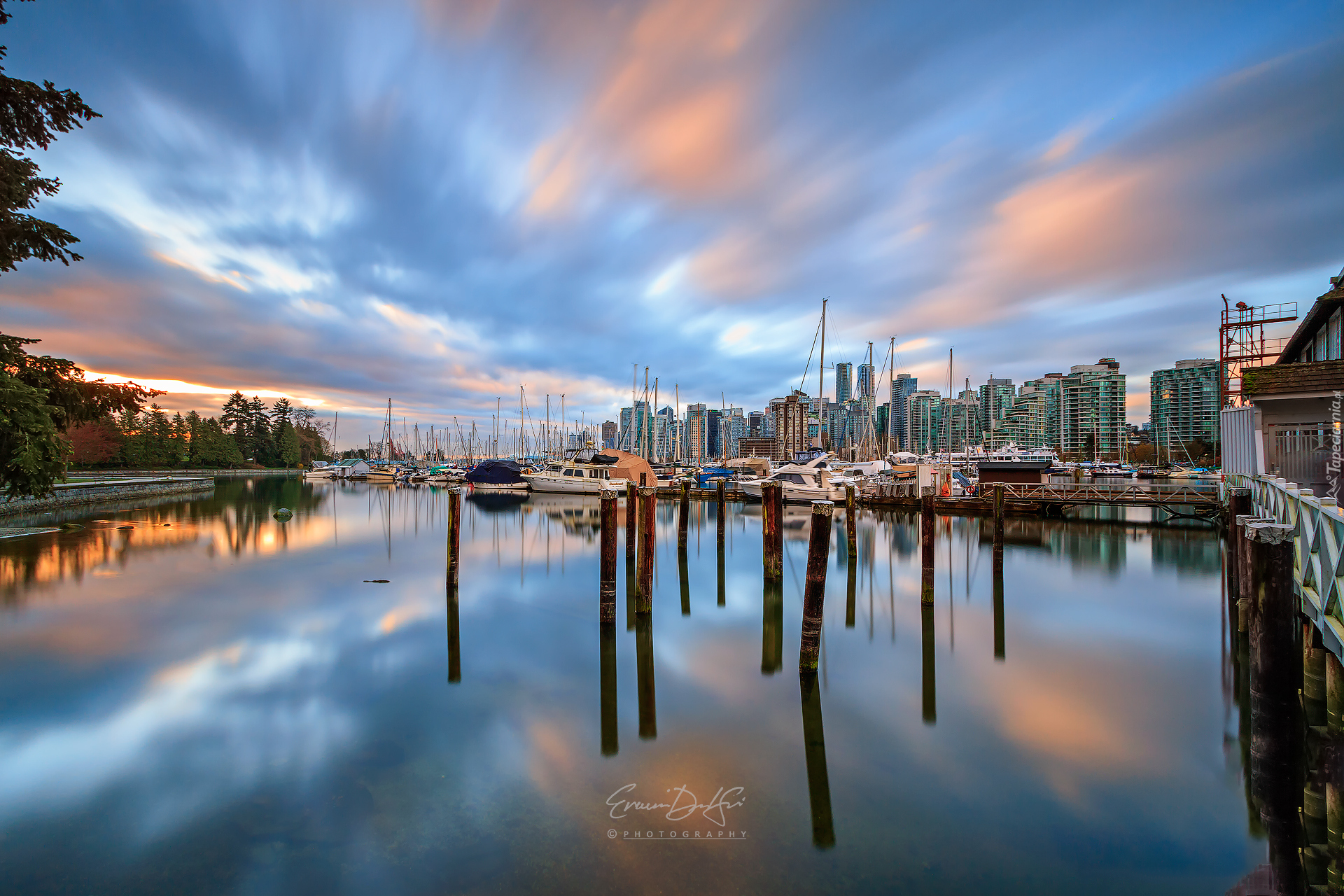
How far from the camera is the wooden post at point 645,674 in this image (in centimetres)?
887

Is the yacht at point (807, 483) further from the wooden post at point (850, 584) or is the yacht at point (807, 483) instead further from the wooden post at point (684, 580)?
the wooden post at point (684, 580)

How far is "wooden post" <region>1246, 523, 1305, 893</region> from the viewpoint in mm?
5629

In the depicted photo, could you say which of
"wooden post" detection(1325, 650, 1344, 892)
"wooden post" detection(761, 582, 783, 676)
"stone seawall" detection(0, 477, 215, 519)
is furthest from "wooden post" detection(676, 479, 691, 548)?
"stone seawall" detection(0, 477, 215, 519)

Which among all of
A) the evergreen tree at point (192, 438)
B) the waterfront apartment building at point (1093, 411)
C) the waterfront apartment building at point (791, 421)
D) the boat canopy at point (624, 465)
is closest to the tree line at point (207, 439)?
the evergreen tree at point (192, 438)

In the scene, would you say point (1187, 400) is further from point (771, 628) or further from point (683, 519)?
point (771, 628)

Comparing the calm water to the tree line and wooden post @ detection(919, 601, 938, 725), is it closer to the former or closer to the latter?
wooden post @ detection(919, 601, 938, 725)

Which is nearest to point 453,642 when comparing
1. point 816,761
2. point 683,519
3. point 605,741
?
point 605,741

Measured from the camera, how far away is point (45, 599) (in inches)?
617

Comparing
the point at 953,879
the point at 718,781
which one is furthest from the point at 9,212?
the point at 953,879

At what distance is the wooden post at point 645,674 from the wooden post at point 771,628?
238 centimetres

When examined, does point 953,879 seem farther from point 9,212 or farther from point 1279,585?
point 9,212

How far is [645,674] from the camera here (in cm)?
1090

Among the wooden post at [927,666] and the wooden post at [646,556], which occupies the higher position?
the wooden post at [646,556]

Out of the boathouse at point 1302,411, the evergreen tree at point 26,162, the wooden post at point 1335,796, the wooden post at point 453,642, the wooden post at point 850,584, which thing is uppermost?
the evergreen tree at point 26,162
